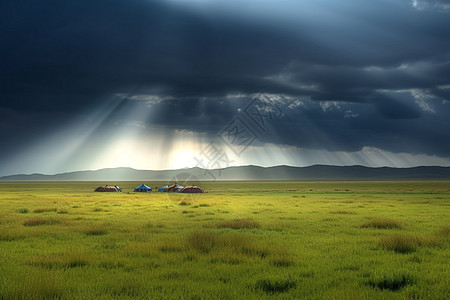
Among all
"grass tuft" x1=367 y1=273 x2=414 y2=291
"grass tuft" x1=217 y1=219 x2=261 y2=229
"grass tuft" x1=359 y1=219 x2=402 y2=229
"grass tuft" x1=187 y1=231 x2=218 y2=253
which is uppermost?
"grass tuft" x1=187 y1=231 x2=218 y2=253

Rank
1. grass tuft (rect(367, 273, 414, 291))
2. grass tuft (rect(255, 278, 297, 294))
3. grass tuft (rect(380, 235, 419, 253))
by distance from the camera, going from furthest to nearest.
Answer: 1. grass tuft (rect(380, 235, 419, 253))
2. grass tuft (rect(367, 273, 414, 291))
3. grass tuft (rect(255, 278, 297, 294))

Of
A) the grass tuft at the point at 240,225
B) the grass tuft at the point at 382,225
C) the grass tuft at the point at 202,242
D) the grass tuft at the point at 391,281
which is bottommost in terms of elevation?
the grass tuft at the point at 382,225

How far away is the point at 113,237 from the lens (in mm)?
16422

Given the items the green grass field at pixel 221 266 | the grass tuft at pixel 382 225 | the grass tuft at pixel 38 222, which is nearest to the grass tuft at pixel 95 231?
the green grass field at pixel 221 266

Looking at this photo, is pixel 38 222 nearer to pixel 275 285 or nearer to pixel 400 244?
pixel 275 285

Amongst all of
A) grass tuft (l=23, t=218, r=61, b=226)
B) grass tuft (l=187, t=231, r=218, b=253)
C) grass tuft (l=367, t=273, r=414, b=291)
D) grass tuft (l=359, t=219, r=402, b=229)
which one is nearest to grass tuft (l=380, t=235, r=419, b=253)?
grass tuft (l=367, t=273, r=414, b=291)

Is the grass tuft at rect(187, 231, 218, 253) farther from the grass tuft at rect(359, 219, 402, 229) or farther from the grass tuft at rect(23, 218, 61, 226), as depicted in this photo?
the grass tuft at rect(23, 218, 61, 226)

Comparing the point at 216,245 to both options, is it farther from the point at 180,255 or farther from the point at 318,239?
the point at 318,239

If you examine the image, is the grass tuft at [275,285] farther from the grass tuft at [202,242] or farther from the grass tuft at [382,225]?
the grass tuft at [382,225]

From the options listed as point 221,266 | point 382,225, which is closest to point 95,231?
point 221,266

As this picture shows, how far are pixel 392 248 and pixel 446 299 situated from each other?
601 centimetres

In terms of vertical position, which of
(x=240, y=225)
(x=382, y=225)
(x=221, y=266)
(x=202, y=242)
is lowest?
(x=382, y=225)

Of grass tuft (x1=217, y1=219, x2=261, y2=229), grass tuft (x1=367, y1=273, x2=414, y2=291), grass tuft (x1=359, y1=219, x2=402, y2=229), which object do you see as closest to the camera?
grass tuft (x1=367, y1=273, x2=414, y2=291)

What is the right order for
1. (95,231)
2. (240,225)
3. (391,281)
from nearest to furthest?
(391,281)
(95,231)
(240,225)
